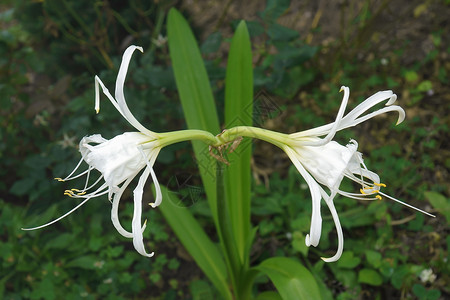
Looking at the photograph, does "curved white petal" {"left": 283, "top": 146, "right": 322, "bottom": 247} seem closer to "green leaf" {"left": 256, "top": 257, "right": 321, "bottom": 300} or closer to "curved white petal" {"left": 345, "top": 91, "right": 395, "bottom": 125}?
"curved white petal" {"left": 345, "top": 91, "right": 395, "bottom": 125}

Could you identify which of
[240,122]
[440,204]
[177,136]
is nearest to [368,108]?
[177,136]

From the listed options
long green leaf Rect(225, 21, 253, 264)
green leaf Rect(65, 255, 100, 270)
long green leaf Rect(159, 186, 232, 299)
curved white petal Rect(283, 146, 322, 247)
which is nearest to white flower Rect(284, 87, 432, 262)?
curved white petal Rect(283, 146, 322, 247)

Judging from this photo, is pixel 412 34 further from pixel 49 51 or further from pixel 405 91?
pixel 49 51

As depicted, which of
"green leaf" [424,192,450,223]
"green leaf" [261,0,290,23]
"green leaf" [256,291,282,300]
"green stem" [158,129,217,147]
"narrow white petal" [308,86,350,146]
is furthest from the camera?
"green leaf" [261,0,290,23]

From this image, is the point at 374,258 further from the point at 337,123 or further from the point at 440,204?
the point at 337,123

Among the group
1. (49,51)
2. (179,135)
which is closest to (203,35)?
(49,51)

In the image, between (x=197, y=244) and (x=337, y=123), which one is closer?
(x=337, y=123)
